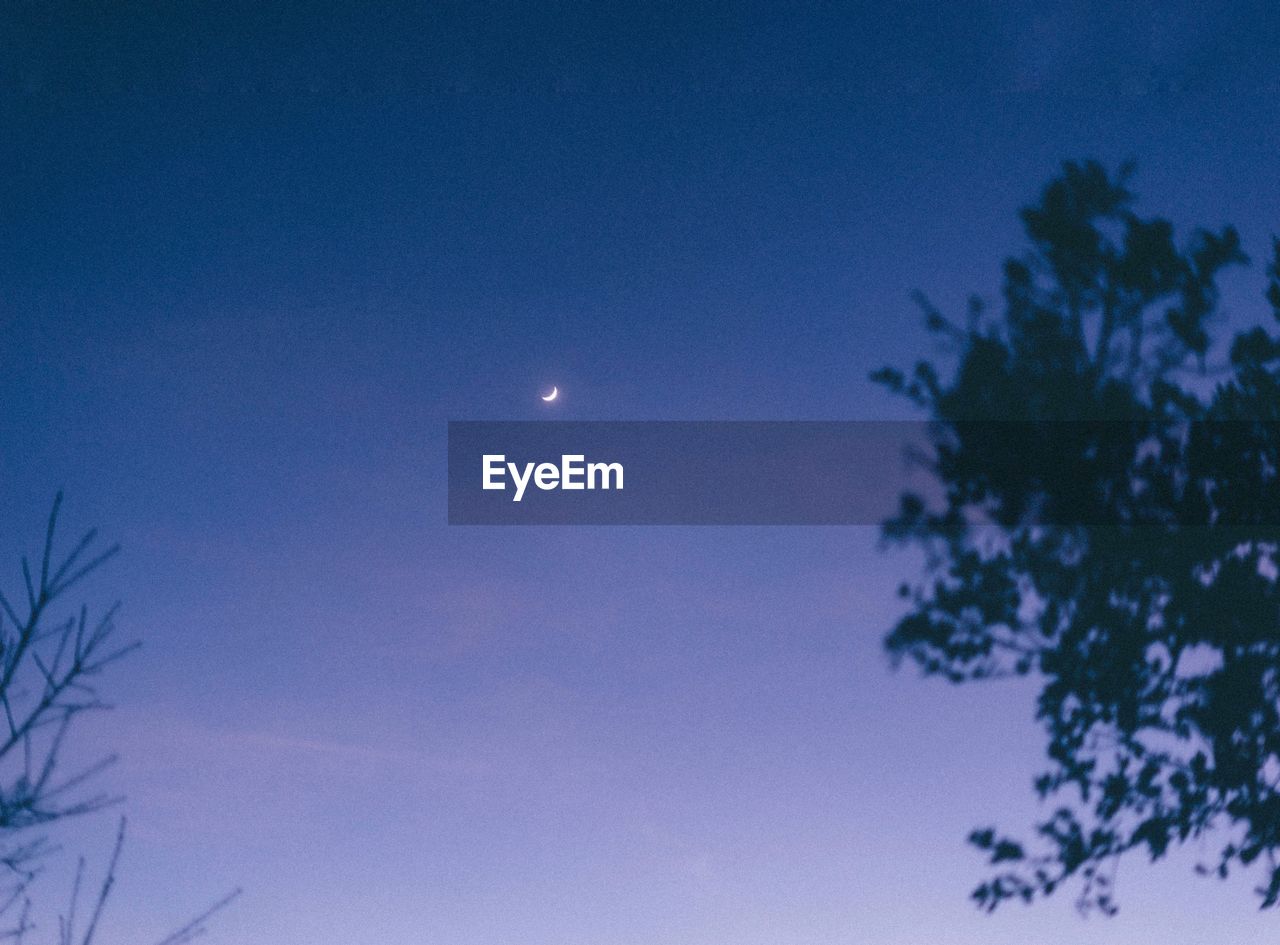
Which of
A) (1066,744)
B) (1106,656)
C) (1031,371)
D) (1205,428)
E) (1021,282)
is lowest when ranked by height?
(1066,744)

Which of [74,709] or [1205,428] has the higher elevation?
[1205,428]

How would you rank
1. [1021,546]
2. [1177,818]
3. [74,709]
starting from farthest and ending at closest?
1. [1021,546]
2. [1177,818]
3. [74,709]

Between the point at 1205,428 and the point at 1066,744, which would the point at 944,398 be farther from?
the point at 1066,744

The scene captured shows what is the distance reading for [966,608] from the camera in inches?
366

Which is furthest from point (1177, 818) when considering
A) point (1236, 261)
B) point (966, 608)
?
point (1236, 261)

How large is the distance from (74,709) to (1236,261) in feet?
29.2

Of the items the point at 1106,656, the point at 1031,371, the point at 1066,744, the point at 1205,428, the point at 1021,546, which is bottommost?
the point at 1066,744

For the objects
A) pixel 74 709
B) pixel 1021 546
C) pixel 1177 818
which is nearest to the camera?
pixel 74 709

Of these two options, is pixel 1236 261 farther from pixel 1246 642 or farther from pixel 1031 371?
pixel 1246 642

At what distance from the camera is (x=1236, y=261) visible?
29.8 feet

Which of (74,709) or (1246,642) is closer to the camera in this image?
(74,709)

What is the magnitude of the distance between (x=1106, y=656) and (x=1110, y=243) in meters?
3.37

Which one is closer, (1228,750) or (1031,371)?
(1228,750)

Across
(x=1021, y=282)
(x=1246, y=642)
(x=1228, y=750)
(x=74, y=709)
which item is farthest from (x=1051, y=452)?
(x=74, y=709)
